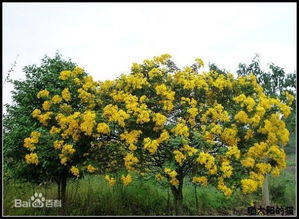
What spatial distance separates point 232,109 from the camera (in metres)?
7.85

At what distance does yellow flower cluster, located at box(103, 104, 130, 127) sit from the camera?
7.21 metres

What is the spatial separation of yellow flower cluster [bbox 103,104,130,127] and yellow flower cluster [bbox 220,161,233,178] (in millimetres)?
2025

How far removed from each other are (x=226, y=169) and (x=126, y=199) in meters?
4.40

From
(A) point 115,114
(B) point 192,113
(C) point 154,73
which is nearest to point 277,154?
(B) point 192,113

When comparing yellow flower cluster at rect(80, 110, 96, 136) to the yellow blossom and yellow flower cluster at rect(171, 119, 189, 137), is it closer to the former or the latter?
the yellow blossom

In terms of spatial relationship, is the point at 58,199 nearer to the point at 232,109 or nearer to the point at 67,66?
the point at 67,66

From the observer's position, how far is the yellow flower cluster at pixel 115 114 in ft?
23.7

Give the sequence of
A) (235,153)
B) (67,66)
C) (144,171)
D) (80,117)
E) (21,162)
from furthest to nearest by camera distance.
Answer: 1. (67,66)
2. (21,162)
3. (144,171)
4. (80,117)
5. (235,153)

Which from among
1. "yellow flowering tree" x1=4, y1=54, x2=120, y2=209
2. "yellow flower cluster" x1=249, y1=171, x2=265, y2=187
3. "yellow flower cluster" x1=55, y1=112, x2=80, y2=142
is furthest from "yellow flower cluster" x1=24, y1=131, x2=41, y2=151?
"yellow flower cluster" x1=249, y1=171, x2=265, y2=187

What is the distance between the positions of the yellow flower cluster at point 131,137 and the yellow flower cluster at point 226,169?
170 cm

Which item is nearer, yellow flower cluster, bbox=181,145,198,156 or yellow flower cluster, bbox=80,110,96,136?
yellow flower cluster, bbox=181,145,198,156

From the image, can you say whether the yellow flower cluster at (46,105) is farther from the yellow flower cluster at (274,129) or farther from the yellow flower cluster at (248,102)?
the yellow flower cluster at (274,129)

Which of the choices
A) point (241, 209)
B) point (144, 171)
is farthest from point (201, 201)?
point (144, 171)

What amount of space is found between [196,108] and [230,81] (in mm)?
1213
